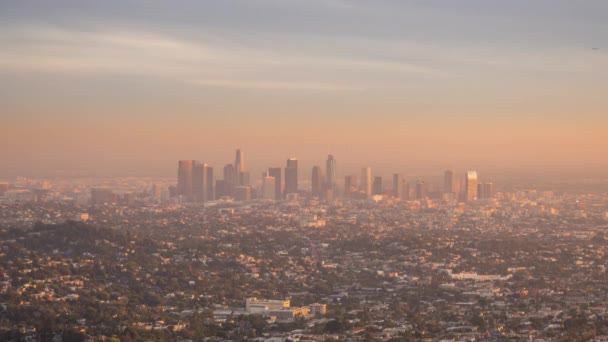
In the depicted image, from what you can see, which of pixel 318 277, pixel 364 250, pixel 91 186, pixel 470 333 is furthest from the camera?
pixel 91 186

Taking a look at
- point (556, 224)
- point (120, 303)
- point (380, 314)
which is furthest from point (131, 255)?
point (556, 224)

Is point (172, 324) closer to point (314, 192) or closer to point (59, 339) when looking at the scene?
point (59, 339)

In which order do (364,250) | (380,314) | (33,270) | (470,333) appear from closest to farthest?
(470,333)
(380,314)
(33,270)
(364,250)

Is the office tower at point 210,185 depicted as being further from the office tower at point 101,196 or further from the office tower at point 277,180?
the office tower at point 101,196

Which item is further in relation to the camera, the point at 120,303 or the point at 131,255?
the point at 131,255

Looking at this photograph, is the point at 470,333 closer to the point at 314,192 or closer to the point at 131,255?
the point at 131,255
